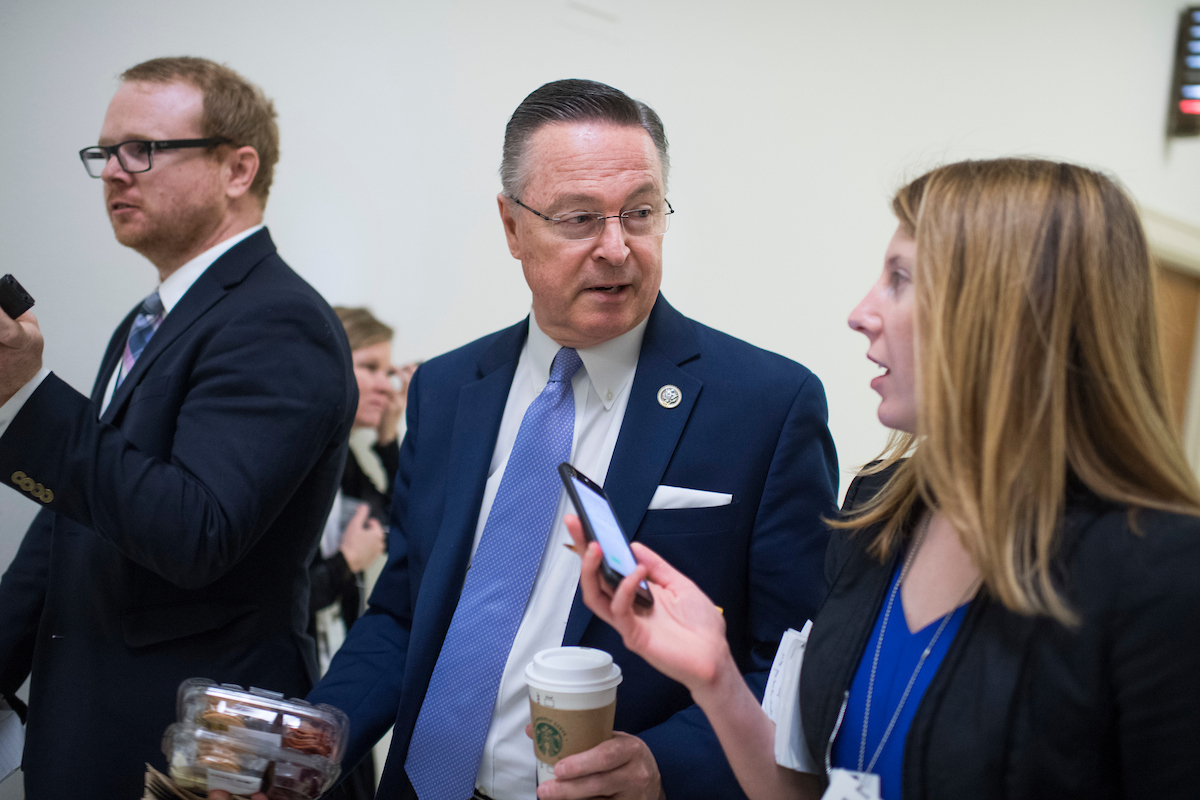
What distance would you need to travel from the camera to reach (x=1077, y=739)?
33.3 inches

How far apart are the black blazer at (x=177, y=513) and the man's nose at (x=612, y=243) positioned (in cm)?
58

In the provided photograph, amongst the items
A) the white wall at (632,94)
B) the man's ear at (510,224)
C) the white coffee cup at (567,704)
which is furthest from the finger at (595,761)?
the white wall at (632,94)

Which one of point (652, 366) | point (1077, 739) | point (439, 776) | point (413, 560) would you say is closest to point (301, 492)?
point (413, 560)

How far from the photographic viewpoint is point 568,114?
1486mm

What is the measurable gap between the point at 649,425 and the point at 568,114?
1.86 ft

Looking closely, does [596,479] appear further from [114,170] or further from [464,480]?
[114,170]

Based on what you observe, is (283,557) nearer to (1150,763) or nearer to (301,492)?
(301,492)

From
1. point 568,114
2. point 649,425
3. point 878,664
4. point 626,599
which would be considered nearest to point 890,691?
point 878,664

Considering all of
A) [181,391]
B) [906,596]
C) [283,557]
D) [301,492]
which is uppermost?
[181,391]

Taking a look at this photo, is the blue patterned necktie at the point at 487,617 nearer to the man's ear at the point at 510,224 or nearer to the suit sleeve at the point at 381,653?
the suit sleeve at the point at 381,653

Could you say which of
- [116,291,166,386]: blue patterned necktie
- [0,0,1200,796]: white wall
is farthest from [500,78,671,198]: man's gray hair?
[0,0,1200,796]: white wall

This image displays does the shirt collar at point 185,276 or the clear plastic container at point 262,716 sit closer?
the clear plastic container at point 262,716

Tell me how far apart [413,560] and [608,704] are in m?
0.58

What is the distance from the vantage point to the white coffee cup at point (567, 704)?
41.9 inches
